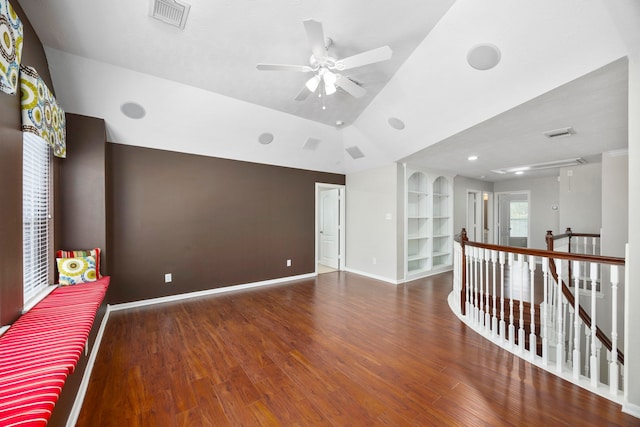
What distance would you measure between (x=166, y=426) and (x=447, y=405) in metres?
1.89

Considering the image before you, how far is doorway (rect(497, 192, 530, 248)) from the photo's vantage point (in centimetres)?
744

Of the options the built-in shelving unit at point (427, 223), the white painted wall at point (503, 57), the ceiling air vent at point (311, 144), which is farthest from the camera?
the built-in shelving unit at point (427, 223)

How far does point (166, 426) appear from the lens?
1631 mm

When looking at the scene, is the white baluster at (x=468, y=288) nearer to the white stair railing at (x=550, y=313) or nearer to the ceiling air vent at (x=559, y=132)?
the white stair railing at (x=550, y=313)

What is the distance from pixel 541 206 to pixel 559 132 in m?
→ 4.65

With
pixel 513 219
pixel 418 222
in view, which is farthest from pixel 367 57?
pixel 513 219

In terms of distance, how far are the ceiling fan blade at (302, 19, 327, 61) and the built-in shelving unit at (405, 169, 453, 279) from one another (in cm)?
359

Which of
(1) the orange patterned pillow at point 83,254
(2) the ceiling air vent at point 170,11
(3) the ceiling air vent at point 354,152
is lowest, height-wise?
(1) the orange patterned pillow at point 83,254

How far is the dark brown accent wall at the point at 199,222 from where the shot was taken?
12.2 ft

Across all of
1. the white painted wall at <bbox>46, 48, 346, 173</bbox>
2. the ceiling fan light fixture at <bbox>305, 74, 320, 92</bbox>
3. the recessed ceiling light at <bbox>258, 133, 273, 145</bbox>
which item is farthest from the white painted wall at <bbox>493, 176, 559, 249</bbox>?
the ceiling fan light fixture at <bbox>305, 74, 320, 92</bbox>

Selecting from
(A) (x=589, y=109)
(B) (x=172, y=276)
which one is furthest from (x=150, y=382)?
(A) (x=589, y=109)

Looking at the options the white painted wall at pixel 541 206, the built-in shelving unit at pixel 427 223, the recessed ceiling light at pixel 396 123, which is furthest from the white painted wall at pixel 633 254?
the white painted wall at pixel 541 206

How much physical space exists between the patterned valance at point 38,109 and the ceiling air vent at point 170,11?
1051 millimetres

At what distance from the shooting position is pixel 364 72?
2.90 meters
